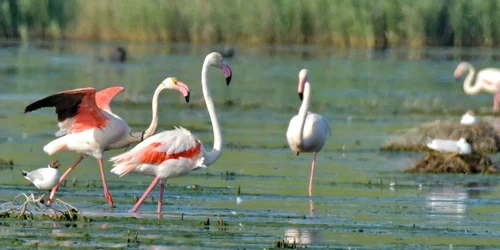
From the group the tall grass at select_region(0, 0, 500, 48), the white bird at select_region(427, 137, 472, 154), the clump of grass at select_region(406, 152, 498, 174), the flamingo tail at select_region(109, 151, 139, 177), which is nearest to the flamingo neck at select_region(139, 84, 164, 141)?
the flamingo tail at select_region(109, 151, 139, 177)

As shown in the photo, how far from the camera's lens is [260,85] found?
34.7 meters

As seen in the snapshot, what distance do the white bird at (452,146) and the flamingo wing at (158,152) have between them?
5713 millimetres

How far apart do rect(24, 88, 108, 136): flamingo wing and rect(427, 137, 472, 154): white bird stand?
18.9ft

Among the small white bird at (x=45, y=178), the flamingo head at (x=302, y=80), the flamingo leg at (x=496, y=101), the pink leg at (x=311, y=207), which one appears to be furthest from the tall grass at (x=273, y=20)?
the small white bird at (x=45, y=178)

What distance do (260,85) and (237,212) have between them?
21884 mm

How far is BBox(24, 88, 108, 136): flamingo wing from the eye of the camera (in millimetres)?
13312

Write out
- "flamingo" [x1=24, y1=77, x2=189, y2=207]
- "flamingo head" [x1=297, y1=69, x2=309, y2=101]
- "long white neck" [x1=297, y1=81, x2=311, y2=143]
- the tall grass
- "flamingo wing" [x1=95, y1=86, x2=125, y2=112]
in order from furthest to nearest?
the tall grass
"flamingo head" [x1=297, y1=69, x2=309, y2=101]
"long white neck" [x1=297, y1=81, x2=311, y2=143]
"flamingo wing" [x1=95, y1=86, x2=125, y2=112]
"flamingo" [x1=24, y1=77, x2=189, y2=207]

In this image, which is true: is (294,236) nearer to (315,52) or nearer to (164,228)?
(164,228)

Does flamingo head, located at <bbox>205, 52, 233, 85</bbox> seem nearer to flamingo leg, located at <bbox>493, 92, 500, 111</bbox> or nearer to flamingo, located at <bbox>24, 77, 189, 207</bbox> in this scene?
flamingo, located at <bbox>24, 77, 189, 207</bbox>

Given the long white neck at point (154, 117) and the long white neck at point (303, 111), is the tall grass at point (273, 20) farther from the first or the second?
the long white neck at point (154, 117)

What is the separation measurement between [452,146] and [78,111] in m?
6.09

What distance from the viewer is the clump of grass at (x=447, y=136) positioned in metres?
19.5

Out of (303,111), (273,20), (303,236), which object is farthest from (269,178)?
(273,20)

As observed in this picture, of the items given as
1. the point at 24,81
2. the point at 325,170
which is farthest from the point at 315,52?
the point at 325,170
